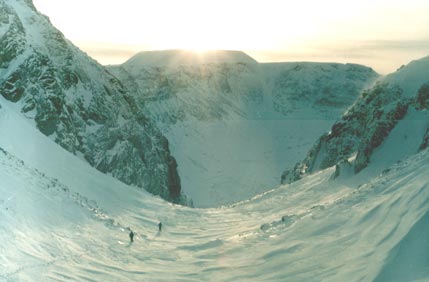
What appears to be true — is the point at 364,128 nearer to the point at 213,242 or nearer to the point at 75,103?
Answer: the point at 213,242

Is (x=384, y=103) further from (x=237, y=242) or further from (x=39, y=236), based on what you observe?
(x=39, y=236)

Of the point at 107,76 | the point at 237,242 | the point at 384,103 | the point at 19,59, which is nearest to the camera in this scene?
the point at 237,242

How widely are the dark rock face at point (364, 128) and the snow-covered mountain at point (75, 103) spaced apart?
20050 mm

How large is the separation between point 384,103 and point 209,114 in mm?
132727

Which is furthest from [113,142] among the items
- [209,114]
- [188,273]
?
[209,114]

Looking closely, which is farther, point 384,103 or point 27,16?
point 27,16

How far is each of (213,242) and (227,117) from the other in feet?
511

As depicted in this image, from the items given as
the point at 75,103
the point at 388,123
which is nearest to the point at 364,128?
the point at 388,123

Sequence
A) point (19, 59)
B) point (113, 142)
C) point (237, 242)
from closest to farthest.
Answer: point (237, 242)
point (19, 59)
point (113, 142)

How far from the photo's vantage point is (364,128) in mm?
44344

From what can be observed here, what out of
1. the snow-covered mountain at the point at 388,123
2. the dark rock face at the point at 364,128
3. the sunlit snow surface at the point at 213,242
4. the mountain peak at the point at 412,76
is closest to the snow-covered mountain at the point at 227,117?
the dark rock face at the point at 364,128

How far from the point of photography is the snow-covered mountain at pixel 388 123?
3456 cm

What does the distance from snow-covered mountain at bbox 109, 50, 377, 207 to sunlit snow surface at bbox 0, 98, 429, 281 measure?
84630 mm

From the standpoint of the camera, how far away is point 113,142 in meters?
61.1
